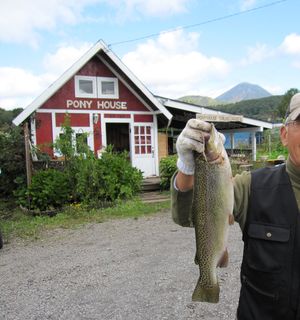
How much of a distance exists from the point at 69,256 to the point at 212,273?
509 centimetres

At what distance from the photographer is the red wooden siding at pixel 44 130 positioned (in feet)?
43.8

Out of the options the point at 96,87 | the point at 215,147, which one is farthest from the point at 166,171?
the point at 215,147

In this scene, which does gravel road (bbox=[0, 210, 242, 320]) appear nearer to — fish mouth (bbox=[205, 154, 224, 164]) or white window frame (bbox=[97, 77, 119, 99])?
fish mouth (bbox=[205, 154, 224, 164])

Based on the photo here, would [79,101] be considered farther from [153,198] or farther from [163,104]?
[153,198]

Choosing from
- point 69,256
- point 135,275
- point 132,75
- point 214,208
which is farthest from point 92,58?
point 214,208

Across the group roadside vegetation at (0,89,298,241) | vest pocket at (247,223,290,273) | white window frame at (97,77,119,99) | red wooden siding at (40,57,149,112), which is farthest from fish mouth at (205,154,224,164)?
white window frame at (97,77,119,99)

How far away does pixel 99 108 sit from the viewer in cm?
1457

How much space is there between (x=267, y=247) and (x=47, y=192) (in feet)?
30.0

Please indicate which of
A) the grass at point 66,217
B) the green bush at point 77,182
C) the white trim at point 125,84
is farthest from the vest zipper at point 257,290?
the white trim at point 125,84

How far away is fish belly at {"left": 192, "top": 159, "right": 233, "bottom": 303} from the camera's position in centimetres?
182

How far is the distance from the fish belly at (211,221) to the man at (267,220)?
0.08 m

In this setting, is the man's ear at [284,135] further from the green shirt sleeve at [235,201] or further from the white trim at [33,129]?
the white trim at [33,129]

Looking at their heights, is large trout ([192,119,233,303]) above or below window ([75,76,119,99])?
below

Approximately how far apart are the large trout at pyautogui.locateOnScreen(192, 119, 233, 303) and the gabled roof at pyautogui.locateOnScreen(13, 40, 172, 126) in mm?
11648
